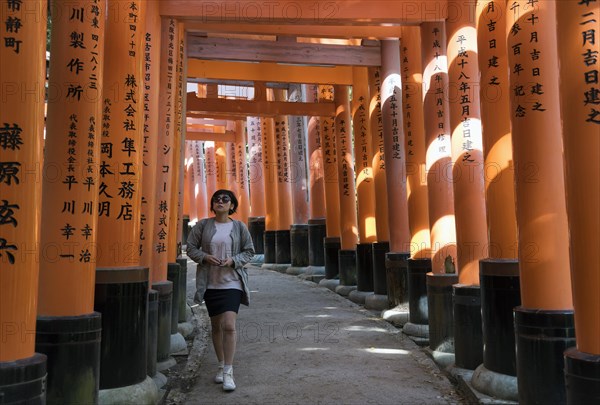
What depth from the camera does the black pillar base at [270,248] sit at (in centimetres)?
1395

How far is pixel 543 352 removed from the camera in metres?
3.37

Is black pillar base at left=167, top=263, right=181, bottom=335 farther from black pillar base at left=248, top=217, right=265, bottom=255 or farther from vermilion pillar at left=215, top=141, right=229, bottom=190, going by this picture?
vermilion pillar at left=215, top=141, right=229, bottom=190

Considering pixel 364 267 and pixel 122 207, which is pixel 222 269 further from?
pixel 364 267

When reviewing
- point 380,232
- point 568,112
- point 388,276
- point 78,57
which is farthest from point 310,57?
point 568,112

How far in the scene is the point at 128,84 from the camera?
404 centimetres

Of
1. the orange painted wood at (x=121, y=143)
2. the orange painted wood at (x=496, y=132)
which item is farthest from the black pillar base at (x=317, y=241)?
the orange painted wood at (x=121, y=143)

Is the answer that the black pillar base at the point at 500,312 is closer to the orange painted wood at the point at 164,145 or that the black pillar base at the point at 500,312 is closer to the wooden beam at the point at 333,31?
the orange painted wood at the point at 164,145

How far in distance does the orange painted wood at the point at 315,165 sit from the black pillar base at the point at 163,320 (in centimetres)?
740

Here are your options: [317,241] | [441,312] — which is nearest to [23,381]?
[441,312]

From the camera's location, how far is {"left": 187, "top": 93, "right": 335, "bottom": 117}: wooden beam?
10.5m

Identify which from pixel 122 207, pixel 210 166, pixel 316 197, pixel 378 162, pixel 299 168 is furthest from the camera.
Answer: pixel 210 166

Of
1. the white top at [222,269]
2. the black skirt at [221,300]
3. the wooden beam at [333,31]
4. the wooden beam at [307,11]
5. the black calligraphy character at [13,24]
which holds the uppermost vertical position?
the wooden beam at [333,31]

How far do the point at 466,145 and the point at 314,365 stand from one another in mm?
2355

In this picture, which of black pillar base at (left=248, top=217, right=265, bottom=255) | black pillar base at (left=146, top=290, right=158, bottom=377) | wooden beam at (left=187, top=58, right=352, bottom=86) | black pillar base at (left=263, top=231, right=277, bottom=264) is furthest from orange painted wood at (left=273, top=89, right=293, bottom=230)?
black pillar base at (left=146, top=290, right=158, bottom=377)
